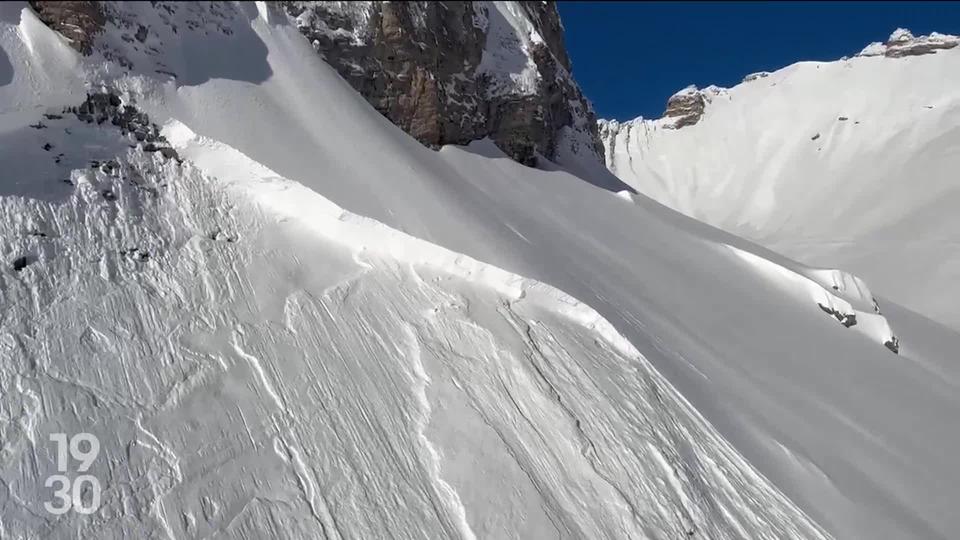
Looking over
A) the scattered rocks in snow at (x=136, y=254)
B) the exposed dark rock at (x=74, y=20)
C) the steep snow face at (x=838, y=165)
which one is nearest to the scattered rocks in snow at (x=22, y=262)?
the scattered rocks in snow at (x=136, y=254)

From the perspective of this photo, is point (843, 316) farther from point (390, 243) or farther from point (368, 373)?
point (368, 373)

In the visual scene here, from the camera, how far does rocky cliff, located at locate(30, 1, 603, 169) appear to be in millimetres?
8781

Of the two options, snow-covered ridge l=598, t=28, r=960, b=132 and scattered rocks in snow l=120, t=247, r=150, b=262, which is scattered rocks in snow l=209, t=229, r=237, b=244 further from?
snow-covered ridge l=598, t=28, r=960, b=132

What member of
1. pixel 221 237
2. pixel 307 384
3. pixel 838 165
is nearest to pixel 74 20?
pixel 221 237

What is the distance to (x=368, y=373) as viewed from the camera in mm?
4949

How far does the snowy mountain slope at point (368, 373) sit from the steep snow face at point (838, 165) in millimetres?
12445

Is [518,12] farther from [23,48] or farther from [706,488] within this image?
[706,488]

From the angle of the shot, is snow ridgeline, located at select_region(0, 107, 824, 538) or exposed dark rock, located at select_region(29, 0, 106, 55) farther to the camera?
exposed dark rock, located at select_region(29, 0, 106, 55)

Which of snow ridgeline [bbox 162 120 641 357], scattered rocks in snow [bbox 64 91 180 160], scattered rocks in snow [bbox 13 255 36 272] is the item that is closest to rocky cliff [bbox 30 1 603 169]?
scattered rocks in snow [bbox 64 91 180 160]

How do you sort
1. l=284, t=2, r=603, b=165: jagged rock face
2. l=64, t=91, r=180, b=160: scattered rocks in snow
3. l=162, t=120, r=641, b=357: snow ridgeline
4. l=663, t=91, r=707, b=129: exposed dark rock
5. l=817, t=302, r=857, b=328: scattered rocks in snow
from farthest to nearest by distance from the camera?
l=663, t=91, r=707, b=129: exposed dark rock
l=284, t=2, r=603, b=165: jagged rock face
l=817, t=302, r=857, b=328: scattered rocks in snow
l=64, t=91, r=180, b=160: scattered rocks in snow
l=162, t=120, r=641, b=357: snow ridgeline

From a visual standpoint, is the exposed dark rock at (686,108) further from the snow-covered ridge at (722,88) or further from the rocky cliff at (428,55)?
the rocky cliff at (428,55)

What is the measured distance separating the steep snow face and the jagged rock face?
34.6 ft

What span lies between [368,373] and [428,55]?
10.6 m

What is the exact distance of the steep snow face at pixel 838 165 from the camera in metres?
21.1
